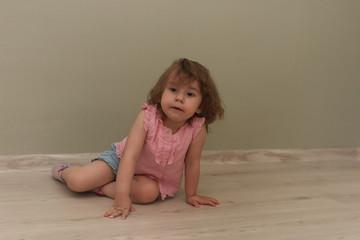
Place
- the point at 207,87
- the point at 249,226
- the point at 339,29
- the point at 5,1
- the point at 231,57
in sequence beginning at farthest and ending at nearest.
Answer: the point at 339,29
the point at 231,57
the point at 5,1
the point at 207,87
the point at 249,226

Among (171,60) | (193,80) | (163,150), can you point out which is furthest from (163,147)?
(171,60)

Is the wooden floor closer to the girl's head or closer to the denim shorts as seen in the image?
the denim shorts

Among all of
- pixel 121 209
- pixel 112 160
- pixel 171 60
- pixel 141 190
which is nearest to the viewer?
pixel 121 209

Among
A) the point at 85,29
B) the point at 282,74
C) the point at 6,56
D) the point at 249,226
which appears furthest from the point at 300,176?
the point at 6,56

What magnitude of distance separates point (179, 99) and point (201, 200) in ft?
1.18

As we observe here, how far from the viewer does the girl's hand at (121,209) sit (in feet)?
3.70

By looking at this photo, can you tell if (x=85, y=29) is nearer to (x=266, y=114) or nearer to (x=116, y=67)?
(x=116, y=67)

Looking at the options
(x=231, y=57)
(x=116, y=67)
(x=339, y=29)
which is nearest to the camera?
(x=116, y=67)

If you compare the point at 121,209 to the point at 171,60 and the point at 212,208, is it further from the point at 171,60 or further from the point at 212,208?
the point at 171,60

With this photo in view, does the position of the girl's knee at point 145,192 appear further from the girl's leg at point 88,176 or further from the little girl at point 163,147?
the girl's leg at point 88,176

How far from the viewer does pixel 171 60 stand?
1.74 metres

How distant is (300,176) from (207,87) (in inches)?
30.2

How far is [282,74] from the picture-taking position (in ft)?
6.47

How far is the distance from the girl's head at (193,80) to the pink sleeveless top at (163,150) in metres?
0.05
